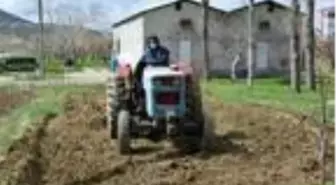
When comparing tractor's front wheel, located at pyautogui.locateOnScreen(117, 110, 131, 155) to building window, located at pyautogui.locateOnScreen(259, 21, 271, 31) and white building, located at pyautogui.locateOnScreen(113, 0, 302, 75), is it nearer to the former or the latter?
white building, located at pyautogui.locateOnScreen(113, 0, 302, 75)

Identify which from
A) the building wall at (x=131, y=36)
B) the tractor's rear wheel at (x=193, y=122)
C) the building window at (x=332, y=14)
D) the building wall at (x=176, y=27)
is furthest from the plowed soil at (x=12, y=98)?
the building window at (x=332, y=14)

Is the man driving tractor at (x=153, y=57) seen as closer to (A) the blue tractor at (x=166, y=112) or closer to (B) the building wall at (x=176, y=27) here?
(A) the blue tractor at (x=166, y=112)

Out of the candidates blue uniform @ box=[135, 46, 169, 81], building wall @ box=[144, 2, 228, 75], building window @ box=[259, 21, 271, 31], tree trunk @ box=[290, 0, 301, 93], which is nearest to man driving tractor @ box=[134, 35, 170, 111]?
blue uniform @ box=[135, 46, 169, 81]

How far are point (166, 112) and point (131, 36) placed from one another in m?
51.7

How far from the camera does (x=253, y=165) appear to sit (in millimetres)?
15984

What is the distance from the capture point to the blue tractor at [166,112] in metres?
17.7

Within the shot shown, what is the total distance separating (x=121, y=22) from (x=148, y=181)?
197 ft

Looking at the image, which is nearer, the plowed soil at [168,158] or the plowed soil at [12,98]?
the plowed soil at [168,158]

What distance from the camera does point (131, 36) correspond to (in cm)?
6912

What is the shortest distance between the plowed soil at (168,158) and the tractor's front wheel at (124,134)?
20 centimetres

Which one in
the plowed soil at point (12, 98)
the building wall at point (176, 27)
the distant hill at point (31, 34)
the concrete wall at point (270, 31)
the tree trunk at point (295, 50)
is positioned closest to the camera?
the plowed soil at point (12, 98)

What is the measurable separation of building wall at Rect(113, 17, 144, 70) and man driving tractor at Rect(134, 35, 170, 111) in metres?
42.0

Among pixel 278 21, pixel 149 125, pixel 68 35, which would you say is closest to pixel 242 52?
pixel 278 21

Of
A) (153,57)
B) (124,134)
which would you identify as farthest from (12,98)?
(124,134)
